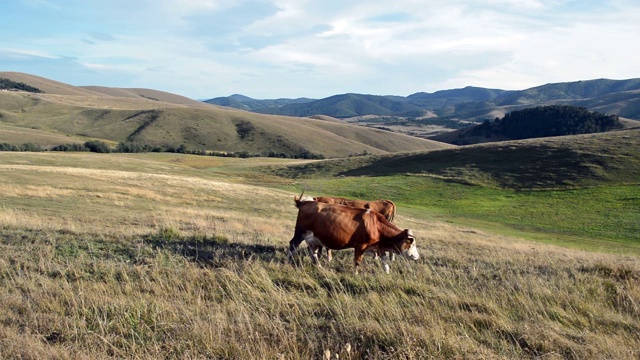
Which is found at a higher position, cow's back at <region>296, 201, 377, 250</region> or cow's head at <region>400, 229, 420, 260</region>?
cow's back at <region>296, 201, 377, 250</region>

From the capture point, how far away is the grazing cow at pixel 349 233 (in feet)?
31.8

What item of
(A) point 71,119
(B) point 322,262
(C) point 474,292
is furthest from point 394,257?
(A) point 71,119

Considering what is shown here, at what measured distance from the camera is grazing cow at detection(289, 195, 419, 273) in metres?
9.70

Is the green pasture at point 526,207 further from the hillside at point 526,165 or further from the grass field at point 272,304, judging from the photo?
the grass field at point 272,304

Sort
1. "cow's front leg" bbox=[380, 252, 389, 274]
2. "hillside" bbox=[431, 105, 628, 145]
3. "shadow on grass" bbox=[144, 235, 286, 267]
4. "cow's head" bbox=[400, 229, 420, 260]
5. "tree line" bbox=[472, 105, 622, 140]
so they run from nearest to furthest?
1. "cow's front leg" bbox=[380, 252, 389, 274]
2. "shadow on grass" bbox=[144, 235, 286, 267]
3. "cow's head" bbox=[400, 229, 420, 260]
4. "tree line" bbox=[472, 105, 622, 140]
5. "hillside" bbox=[431, 105, 628, 145]

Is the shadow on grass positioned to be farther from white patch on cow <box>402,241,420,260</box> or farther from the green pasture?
the green pasture

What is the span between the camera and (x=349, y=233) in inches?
382

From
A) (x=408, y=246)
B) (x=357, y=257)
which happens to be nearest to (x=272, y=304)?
(x=357, y=257)

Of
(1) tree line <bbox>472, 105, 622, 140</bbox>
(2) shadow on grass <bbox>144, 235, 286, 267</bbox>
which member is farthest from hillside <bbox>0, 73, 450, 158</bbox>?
(2) shadow on grass <bbox>144, 235, 286, 267</bbox>

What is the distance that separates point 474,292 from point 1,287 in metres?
7.03

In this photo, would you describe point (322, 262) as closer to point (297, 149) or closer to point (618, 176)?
point (618, 176)

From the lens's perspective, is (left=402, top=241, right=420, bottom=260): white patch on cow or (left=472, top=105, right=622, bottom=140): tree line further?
(left=472, top=105, right=622, bottom=140): tree line

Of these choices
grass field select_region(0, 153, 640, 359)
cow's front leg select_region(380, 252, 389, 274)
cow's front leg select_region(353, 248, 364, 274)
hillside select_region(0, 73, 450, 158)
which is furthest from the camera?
hillside select_region(0, 73, 450, 158)

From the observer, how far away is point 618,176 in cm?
5191
